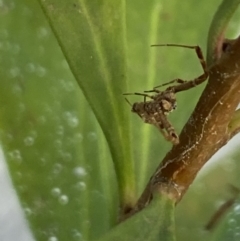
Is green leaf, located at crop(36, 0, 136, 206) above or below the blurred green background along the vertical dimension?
below

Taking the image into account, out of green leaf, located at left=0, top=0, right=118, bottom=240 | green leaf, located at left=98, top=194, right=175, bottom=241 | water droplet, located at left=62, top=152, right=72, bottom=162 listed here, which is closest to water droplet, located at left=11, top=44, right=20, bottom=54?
green leaf, located at left=0, top=0, right=118, bottom=240

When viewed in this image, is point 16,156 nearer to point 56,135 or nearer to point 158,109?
point 56,135

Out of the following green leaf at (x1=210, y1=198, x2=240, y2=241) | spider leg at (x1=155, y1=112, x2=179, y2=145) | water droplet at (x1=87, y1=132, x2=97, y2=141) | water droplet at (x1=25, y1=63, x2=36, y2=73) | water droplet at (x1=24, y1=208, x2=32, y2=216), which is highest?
water droplet at (x1=25, y1=63, x2=36, y2=73)

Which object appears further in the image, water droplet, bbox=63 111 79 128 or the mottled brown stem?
water droplet, bbox=63 111 79 128

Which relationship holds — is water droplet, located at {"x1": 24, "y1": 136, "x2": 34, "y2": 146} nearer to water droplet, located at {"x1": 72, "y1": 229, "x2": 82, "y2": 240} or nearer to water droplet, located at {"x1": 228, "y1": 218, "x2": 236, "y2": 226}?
water droplet, located at {"x1": 72, "y1": 229, "x2": 82, "y2": 240}

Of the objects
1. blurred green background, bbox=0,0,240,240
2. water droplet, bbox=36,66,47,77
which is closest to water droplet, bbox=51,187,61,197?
blurred green background, bbox=0,0,240,240
